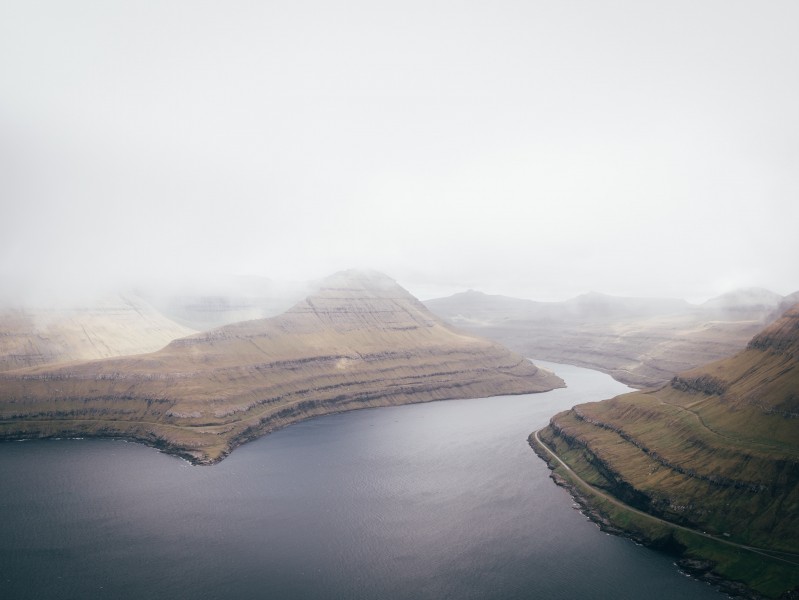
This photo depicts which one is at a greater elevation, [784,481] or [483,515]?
[784,481]

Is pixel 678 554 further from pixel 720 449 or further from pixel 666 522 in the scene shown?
pixel 720 449

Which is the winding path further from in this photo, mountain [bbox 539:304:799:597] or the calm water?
the calm water

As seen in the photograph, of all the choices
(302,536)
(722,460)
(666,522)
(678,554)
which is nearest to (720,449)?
(722,460)

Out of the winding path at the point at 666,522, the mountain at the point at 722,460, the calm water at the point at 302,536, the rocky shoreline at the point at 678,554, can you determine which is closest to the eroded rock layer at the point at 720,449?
the mountain at the point at 722,460

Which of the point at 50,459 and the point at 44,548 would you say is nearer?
the point at 44,548

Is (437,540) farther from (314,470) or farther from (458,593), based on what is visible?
(314,470)

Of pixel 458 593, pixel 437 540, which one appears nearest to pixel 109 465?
pixel 437 540
